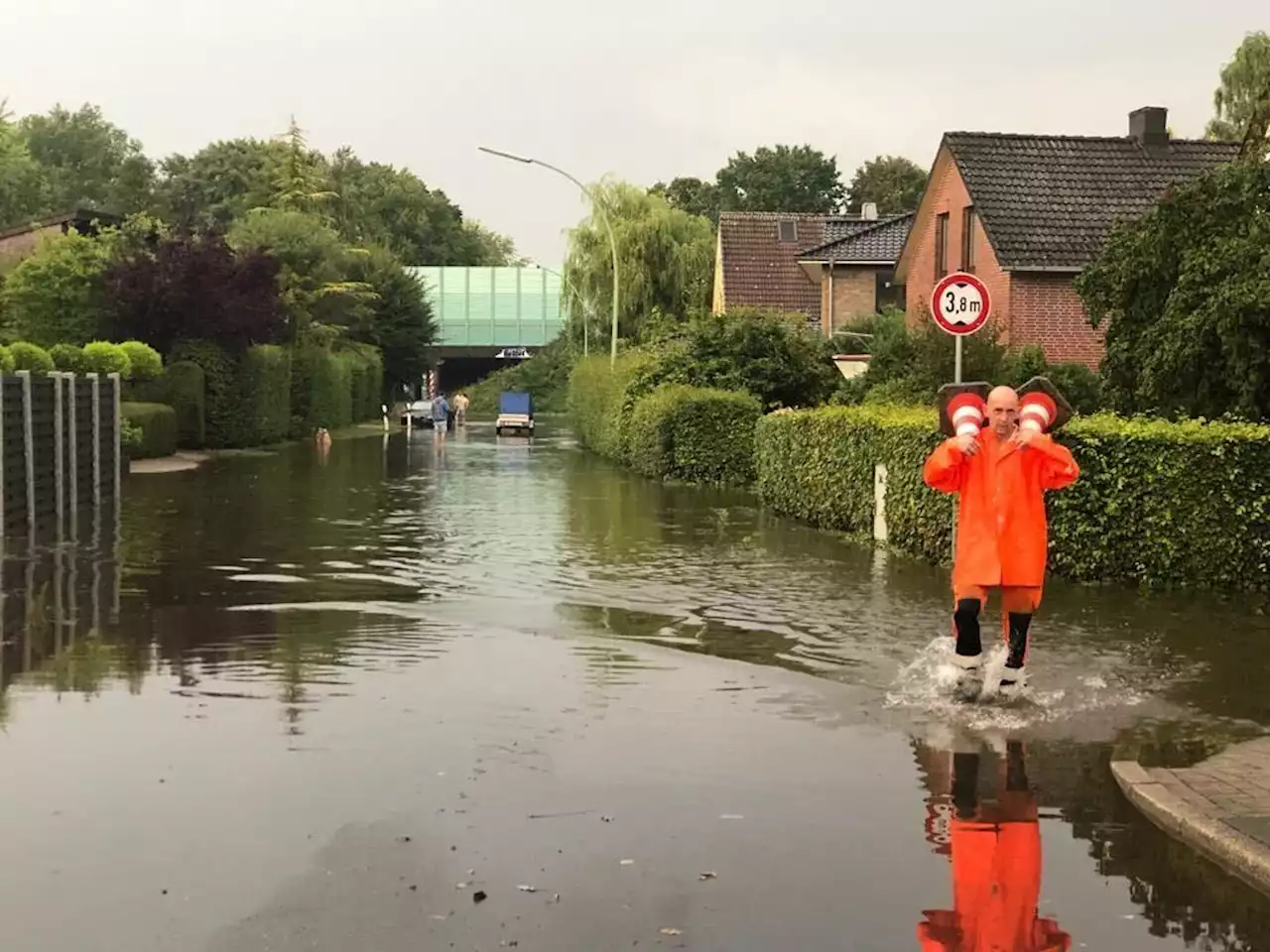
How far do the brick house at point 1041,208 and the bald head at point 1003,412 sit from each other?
→ 66.8ft

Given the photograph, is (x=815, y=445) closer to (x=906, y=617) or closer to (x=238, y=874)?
(x=906, y=617)

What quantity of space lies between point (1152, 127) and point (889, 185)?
201ft

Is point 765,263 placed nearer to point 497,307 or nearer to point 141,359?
point 141,359

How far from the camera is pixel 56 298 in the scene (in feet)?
135

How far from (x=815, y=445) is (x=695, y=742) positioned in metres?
11.7

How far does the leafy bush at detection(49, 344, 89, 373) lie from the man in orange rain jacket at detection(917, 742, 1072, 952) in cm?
2721

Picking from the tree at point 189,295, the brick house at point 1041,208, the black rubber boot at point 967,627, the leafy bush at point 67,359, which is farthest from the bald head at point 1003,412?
the tree at point 189,295

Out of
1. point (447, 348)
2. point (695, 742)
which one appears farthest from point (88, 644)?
point (447, 348)

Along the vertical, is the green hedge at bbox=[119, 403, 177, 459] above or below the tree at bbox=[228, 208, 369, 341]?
below

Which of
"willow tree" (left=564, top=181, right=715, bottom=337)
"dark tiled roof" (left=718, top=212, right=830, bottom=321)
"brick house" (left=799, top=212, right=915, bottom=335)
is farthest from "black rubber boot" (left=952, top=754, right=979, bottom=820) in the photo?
"willow tree" (left=564, top=181, right=715, bottom=337)

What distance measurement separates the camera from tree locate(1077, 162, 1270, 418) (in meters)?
16.2

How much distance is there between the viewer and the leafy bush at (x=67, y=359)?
30875 millimetres

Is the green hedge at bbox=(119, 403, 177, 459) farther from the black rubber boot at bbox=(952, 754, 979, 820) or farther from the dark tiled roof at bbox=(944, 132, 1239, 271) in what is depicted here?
the black rubber boot at bbox=(952, 754, 979, 820)

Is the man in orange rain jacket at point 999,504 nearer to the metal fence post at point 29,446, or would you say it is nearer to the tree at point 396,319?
the metal fence post at point 29,446
